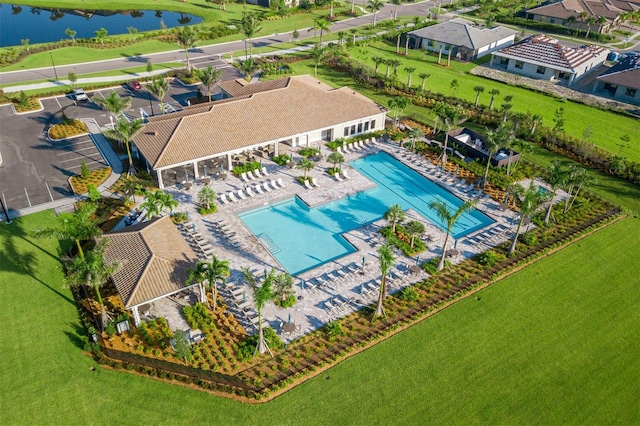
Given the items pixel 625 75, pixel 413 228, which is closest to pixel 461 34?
pixel 625 75

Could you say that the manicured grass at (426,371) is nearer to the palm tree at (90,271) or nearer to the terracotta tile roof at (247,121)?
the palm tree at (90,271)

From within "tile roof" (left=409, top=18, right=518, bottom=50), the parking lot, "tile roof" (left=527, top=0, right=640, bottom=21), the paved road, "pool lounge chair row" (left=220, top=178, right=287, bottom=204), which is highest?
"tile roof" (left=527, top=0, right=640, bottom=21)

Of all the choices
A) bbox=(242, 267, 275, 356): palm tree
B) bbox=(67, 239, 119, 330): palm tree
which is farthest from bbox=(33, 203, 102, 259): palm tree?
bbox=(242, 267, 275, 356): palm tree

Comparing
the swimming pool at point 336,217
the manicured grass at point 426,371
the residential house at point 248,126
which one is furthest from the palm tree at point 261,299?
the residential house at point 248,126

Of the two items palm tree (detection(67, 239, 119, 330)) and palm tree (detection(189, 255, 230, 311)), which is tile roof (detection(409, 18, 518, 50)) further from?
palm tree (detection(67, 239, 119, 330))

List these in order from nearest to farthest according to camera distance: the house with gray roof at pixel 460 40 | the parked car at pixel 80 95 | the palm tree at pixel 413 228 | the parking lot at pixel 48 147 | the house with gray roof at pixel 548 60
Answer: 1. the palm tree at pixel 413 228
2. the parking lot at pixel 48 147
3. the parked car at pixel 80 95
4. the house with gray roof at pixel 548 60
5. the house with gray roof at pixel 460 40

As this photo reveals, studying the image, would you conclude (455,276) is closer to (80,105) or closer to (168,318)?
(168,318)
